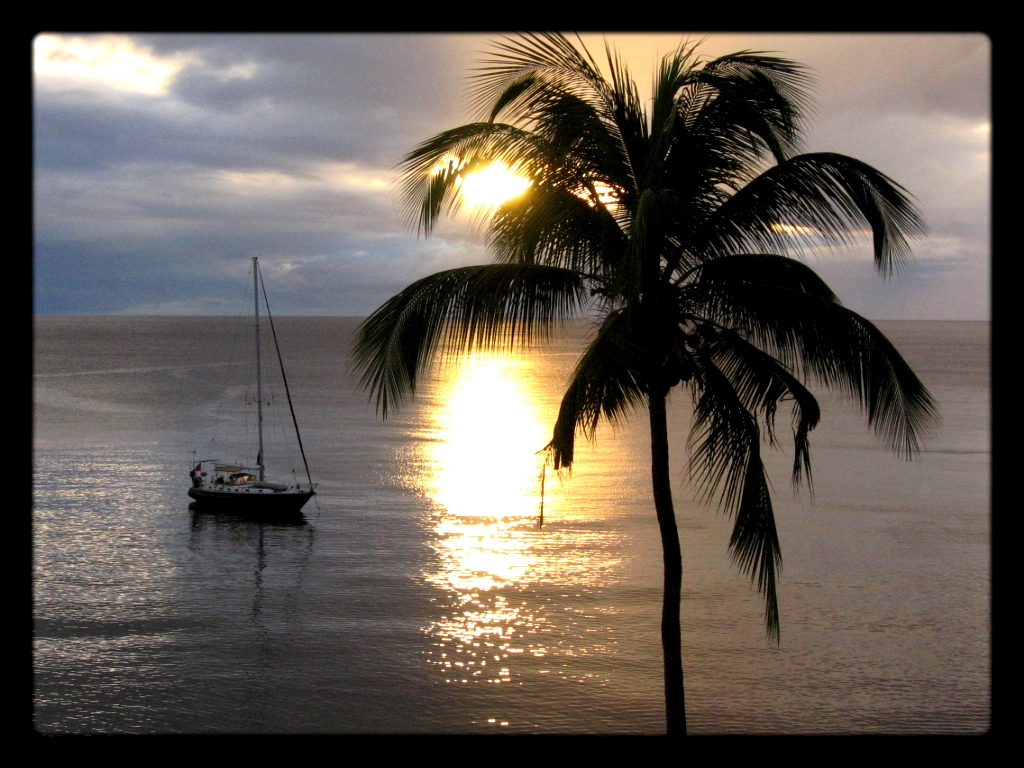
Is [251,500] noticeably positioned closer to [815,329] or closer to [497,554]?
[497,554]

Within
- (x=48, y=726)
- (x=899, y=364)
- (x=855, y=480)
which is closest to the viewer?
(x=899, y=364)

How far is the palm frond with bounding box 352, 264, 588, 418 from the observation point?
790cm

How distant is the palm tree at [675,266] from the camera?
24.9 ft

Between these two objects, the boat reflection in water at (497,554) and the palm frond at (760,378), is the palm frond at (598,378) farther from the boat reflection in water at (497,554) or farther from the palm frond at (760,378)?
the palm frond at (760,378)

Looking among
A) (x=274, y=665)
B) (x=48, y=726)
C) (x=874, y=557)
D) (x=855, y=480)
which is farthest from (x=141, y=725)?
(x=855, y=480)

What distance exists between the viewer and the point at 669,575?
848 centimetres

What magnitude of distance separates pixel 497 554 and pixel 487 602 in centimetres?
581

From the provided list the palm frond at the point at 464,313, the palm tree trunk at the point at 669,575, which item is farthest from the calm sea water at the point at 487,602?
the palm tree trunk at the point at 669,575

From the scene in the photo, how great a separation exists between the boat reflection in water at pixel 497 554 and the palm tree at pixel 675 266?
53.5 inches
